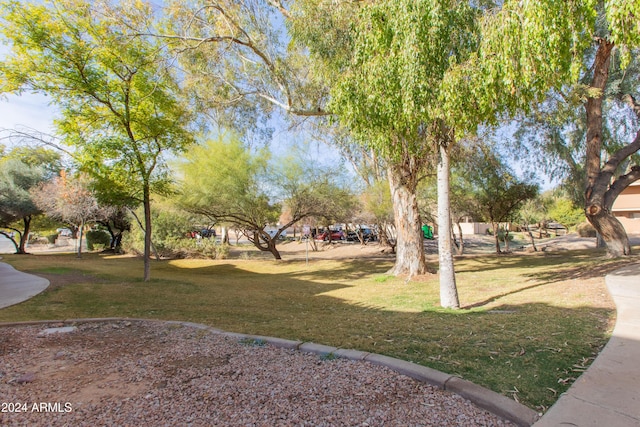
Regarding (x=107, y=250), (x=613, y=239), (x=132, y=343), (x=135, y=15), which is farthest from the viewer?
(x=107, y=250)

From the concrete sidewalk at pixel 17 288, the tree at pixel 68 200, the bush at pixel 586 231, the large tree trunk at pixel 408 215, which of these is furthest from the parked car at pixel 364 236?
the concrete sidewalk at pixel 17 288

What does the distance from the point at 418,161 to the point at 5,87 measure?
Result: 10.5 meters

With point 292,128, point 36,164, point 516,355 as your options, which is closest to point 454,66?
point 516,355

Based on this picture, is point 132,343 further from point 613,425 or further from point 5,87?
point 5,87

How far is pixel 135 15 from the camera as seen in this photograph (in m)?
9.30

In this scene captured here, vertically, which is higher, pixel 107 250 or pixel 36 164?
pixel 36 164

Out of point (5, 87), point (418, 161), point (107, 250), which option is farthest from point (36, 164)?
point (418, 161)

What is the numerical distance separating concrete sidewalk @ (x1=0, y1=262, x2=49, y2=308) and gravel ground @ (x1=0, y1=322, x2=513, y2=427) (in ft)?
11.4

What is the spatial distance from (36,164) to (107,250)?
7393 mm

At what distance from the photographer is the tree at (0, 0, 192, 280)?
8039 mm

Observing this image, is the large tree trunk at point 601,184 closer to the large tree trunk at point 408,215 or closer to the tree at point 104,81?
the large tree trunk at point 408,215

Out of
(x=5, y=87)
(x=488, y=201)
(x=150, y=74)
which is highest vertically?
(x=150, y=74)

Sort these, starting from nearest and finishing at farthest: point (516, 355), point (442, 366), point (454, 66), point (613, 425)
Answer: point (613, 425), point (442, 366), point (516, 355), point (454, 66)

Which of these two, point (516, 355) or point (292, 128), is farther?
point (292, 128)
